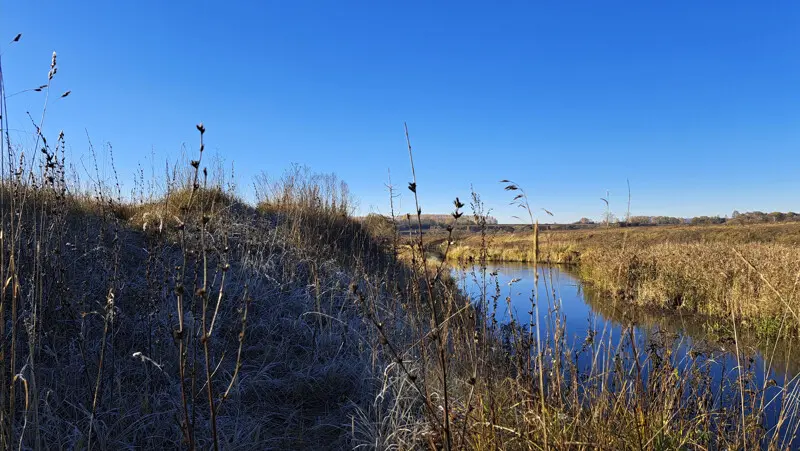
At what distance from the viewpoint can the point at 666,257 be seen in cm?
1248

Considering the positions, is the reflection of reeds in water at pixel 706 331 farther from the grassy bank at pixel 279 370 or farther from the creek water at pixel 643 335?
the grassy bank at pixel 279 370

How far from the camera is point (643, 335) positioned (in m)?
6.05

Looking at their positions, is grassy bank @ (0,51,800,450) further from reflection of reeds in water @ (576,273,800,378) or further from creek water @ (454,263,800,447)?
reflection of reeds in water @ (576,273,800,378)

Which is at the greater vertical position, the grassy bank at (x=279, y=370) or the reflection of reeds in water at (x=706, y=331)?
the grassy bank at (x=279, y=370)

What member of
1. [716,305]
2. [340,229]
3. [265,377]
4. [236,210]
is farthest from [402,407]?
[716,305]

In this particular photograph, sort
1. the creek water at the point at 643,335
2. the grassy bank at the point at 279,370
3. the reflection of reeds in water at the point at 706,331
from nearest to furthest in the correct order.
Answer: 1. the grassy bank at the point at 279,370
2. the creek water at the point at 643,335
3. the reflection of reeds in water at the point at 706,331

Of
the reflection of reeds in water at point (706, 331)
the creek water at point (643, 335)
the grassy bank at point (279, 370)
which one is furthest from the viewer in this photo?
the reflection of reeds in water at point (706, 331)

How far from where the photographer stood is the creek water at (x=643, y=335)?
9.87 ft

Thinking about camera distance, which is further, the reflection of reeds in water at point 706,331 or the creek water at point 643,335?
the reflection of reeds in water at point 706,331

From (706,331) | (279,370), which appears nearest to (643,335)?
(706,331)

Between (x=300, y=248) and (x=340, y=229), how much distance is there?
3.05 meters

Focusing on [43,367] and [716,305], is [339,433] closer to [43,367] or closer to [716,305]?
[43,367]

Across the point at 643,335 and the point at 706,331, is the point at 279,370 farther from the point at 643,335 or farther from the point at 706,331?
the point at 706,331

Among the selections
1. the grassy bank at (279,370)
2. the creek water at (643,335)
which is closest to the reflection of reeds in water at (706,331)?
the creek water at (643,335)
